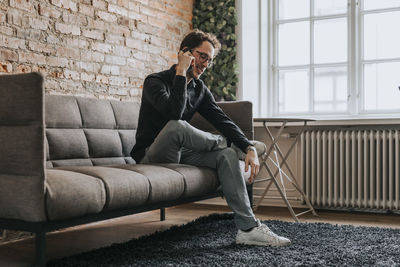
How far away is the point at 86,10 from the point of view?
334cm

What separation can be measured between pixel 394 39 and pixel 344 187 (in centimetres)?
144

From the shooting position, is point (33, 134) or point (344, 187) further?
point (344, 187)

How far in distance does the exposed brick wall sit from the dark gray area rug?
1.23 meters

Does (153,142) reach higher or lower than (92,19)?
lower

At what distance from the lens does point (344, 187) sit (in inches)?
159

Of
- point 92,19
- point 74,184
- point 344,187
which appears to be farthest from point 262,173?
point 74,184

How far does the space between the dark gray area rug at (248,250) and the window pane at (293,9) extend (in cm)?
241

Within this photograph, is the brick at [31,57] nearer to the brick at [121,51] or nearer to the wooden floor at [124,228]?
the brick at [121,51]

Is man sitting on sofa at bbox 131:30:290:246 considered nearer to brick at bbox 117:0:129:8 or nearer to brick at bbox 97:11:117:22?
brick at bbox 97:11:117:22

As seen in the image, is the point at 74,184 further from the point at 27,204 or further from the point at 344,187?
the point at 344,187

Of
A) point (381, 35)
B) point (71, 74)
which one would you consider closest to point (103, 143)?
point (71, 74)

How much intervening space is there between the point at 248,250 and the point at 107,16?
6.87 feet

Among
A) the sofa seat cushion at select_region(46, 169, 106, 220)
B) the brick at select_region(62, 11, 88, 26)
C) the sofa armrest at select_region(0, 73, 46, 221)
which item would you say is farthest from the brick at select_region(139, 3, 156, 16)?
the sofa seat cushion at select_region(46, 169, 106, 220)

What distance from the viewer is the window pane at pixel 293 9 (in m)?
4.63
